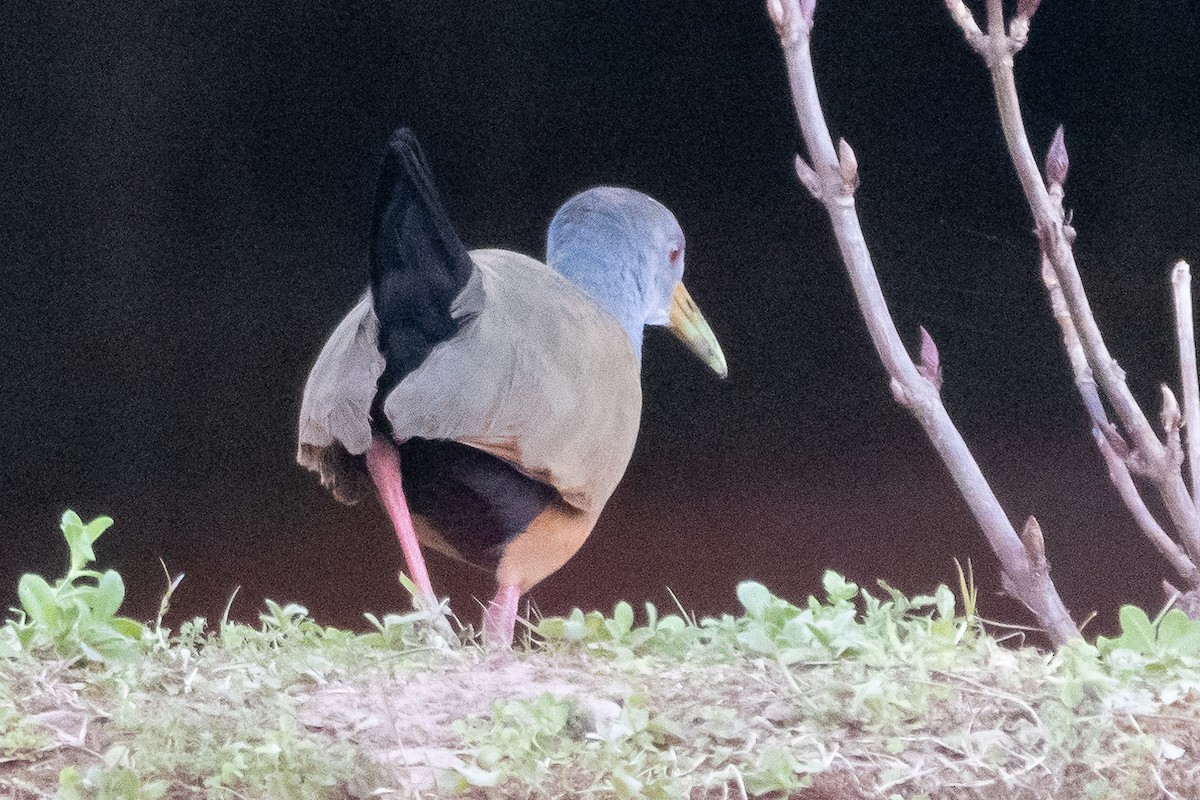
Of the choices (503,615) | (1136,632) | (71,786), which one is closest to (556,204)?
(503,615)

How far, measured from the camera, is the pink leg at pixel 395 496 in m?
2.03

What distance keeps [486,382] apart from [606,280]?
2.24 feet

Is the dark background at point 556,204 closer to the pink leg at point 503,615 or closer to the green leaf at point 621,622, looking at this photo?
the pink leg at point 503,615

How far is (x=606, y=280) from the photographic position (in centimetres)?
248

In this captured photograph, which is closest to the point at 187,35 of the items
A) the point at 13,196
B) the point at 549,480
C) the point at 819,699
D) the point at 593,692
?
the point at 13,196

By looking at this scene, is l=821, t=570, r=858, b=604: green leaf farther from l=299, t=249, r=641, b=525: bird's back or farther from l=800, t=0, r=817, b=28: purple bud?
l=800, t=0, r=817, b=28: purple bud

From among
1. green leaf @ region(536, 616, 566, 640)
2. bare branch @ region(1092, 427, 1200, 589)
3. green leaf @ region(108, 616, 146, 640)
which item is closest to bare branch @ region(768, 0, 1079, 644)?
bare branch @ region(1092, 427, 1200, 589)

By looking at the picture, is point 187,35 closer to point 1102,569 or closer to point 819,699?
point 819,699

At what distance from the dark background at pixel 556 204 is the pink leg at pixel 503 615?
40cm

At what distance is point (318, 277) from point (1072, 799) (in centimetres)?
168

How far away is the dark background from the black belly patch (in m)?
0.40

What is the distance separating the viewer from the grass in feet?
4.14

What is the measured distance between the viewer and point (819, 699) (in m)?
1.39

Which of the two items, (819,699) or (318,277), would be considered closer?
(819,699)
